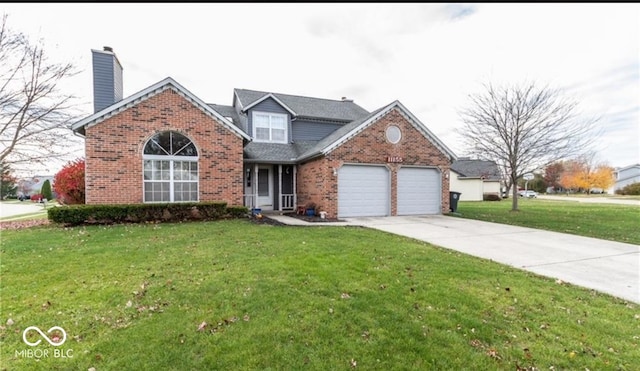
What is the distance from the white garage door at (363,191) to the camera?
14492 millimetres

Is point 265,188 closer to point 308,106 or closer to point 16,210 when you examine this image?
point 308,106

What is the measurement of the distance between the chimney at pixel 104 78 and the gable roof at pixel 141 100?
1.95 metres

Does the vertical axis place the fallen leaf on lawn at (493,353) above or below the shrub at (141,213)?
below

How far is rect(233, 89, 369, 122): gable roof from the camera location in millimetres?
18617

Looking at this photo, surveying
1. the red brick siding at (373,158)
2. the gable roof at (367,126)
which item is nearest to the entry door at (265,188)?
the red brick siding at (373,158)

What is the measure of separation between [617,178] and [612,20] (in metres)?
86.0

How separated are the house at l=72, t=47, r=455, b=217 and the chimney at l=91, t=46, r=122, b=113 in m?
0.04

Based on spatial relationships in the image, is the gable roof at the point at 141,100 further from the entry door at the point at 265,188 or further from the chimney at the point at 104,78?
the entry door at the point at 265,188

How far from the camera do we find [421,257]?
22.2 feet

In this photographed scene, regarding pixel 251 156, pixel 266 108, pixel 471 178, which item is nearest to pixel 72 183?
pixel 251 156

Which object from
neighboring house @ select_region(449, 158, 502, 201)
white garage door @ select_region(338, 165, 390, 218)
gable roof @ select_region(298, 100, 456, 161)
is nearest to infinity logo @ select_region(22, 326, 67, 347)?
gable roof @ select_region(298, 100, 456, 161)

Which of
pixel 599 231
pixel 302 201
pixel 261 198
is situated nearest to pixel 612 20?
pixel 599 231

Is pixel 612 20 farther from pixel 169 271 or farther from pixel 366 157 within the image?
pixel 169 271

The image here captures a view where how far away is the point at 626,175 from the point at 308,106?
84.7 meters
